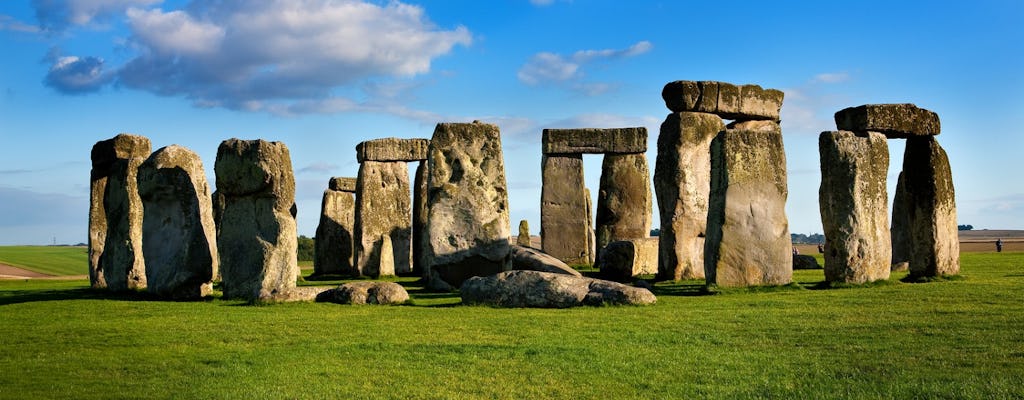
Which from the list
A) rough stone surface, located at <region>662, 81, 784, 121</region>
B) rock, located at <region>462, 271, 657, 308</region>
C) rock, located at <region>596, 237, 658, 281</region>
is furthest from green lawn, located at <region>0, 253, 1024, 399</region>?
rough stone surface, located at <region>662, 81, 784, 121</region>

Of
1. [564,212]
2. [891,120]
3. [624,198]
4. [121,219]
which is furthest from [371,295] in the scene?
[624,198]

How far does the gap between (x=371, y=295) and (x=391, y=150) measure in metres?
10.5

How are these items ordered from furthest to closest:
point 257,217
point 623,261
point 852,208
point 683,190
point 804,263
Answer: point 804,263 < point 623,261 < point 683,190 < point 852,208 < point 257,217

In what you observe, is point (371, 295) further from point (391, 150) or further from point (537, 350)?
point (391, 150)

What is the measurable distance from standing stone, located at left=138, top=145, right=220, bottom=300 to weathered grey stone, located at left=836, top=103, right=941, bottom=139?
1033 cm

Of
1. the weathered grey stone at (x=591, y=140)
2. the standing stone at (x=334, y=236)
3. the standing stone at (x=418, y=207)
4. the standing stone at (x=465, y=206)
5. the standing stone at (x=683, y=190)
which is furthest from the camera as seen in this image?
A: the weathered grey stone at (x=591, y=140)

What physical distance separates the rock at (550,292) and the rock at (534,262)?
360cm

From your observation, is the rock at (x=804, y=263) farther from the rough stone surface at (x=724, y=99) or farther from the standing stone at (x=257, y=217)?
the standing stone at (x=257, y=217)

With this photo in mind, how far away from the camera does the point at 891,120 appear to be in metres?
16.0

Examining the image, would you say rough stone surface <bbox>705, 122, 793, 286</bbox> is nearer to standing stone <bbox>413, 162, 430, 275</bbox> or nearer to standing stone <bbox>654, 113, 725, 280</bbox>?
standing stone <bbox>654, 113, 725, 280</bbox>

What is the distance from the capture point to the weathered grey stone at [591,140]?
24969 mm

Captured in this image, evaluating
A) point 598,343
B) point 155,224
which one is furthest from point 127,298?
point 598,343

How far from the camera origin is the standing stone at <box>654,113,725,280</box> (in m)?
18.3

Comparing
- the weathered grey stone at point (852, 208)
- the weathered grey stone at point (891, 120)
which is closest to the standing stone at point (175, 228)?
the weathered grey stone at point (852, 208)
